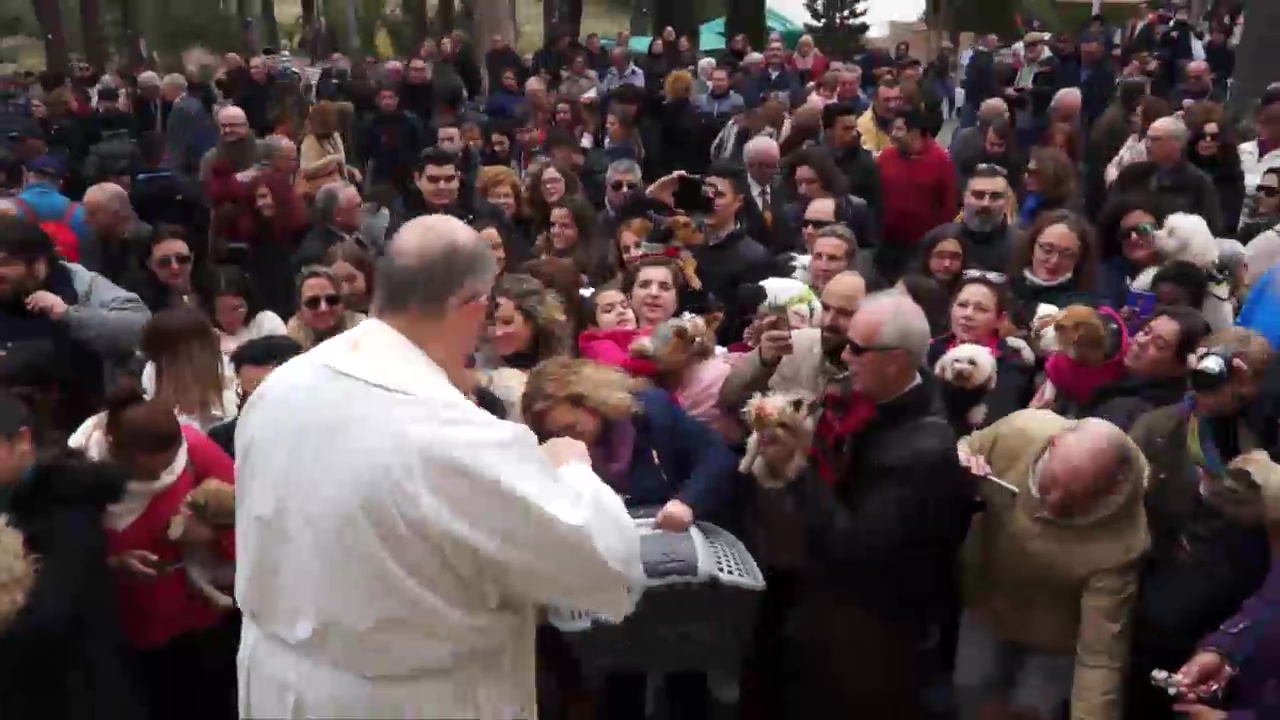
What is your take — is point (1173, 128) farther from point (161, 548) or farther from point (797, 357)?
point (161, 548)

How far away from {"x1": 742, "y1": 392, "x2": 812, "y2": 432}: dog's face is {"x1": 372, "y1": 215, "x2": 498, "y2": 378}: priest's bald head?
1.20m

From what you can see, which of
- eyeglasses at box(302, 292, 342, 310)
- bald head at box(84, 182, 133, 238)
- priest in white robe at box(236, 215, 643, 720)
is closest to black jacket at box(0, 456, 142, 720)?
priest in white robe at box(236, 215, 643, 720)

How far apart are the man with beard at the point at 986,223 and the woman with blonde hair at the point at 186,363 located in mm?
3091

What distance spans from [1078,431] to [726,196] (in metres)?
3.03

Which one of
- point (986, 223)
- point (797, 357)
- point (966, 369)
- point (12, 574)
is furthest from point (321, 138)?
point (12, 574)

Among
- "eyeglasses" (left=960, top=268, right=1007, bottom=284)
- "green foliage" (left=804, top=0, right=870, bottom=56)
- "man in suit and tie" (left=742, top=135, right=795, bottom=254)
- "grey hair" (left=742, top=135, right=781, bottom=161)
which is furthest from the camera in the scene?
"green foliage" (left=804, top=0, right=870, bottom=56)

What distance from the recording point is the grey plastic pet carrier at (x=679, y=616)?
318 cm

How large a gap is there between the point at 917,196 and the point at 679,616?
15.9 feet

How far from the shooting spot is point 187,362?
4.16m

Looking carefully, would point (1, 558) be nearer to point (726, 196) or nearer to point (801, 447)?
point (801, 447)

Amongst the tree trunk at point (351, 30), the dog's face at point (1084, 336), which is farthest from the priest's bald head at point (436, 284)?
the tree trunk at point (351, 30)

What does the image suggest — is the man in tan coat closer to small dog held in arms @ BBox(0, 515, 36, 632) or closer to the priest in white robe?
the priest in white robe

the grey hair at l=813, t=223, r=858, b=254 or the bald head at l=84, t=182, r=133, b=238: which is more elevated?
the grey hair at l=813, t=223, r=858, b=254

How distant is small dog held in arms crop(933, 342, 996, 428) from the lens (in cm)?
424
